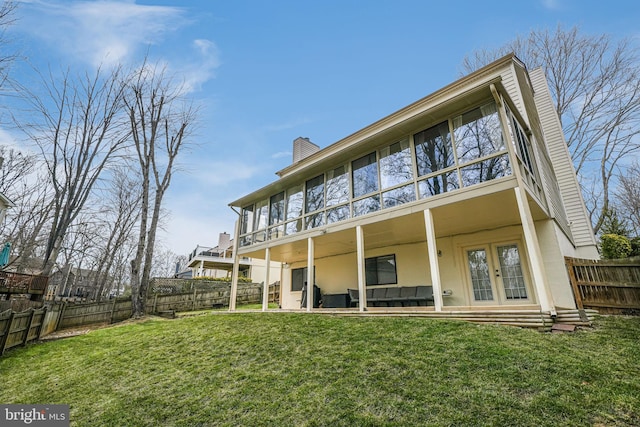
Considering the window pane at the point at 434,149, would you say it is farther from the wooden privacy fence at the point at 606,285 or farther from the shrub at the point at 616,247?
the shrub at the point at 616,247

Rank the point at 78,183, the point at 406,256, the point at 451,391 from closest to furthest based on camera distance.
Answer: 1. the point at 451,391
2. the point at 406,256
3. the point at 78,183

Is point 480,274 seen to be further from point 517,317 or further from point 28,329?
point 28,329

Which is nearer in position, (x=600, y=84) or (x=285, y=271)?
(x=285, y=271)

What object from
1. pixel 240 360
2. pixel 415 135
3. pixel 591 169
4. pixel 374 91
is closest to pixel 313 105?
pixel 374 91

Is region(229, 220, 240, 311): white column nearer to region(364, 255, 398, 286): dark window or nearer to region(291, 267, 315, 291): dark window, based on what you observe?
region(291, 267, 315, 291): dark window

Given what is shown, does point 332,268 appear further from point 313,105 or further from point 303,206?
point 313,105

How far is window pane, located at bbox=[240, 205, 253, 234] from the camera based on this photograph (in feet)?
40.1

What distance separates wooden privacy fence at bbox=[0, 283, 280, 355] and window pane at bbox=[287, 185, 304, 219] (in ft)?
26.0

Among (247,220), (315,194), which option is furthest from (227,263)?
(315,194)

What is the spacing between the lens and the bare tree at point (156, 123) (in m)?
14.3

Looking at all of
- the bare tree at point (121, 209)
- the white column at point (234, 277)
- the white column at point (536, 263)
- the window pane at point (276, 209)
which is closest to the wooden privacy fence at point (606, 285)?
the white column at point (536, 263)

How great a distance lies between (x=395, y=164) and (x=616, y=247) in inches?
323

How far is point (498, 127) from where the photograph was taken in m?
6.25

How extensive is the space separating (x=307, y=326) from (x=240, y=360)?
1777 mm
